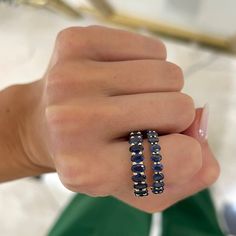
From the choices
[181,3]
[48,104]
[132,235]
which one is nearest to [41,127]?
[48,104]

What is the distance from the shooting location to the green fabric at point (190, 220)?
522 millimetres

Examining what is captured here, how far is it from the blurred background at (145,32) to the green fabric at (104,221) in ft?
0.57

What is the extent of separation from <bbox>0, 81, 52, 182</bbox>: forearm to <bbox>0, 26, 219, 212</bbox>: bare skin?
0.07 meters

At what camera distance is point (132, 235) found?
509 millimetres

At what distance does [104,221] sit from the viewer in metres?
0.53

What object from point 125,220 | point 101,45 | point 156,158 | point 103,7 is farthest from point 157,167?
point 103,7

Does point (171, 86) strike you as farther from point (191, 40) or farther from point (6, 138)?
point (191, 40)

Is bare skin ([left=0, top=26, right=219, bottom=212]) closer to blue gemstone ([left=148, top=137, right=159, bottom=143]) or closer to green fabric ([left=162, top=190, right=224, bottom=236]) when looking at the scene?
blue gemstone ([left=148, top=137, right=159, bottom=143])

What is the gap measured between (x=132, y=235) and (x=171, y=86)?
0.79 ft

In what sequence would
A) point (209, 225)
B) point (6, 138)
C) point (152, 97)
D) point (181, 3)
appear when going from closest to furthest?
1. point (152, 97)
2. point (6, 138)
3. point (209, 225)
4. point (181, 3)

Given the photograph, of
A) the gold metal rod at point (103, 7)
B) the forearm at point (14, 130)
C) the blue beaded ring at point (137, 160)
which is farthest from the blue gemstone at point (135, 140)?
the gold metal rod at point (103, 7)

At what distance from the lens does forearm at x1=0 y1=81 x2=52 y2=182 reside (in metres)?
0.43

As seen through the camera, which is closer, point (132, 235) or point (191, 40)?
point (132, 235)

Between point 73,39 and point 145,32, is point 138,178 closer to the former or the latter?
point 73,39
